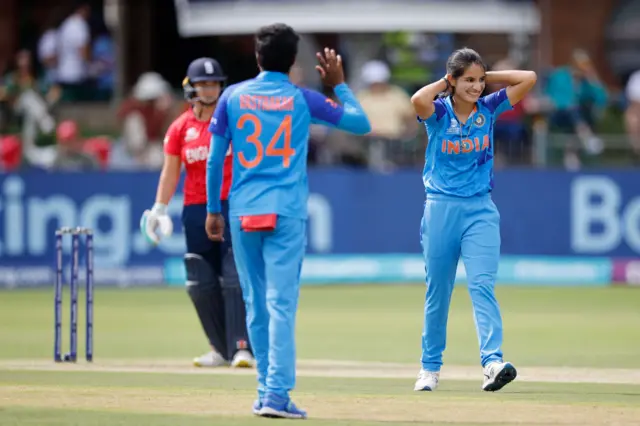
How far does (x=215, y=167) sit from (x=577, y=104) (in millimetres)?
13396

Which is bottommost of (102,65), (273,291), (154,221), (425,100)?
(273,291)

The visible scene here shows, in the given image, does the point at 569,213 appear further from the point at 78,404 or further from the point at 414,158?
the point at 78,404

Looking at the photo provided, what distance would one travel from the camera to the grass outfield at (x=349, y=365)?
8.95m

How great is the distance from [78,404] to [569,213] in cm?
1264

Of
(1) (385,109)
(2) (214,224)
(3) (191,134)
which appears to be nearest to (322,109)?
(2) (214,224)

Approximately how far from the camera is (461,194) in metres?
10.1

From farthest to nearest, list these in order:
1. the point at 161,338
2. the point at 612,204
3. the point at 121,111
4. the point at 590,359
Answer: the point at 121,111 → the point at 612,204 → the point at 161,338 → the point at 590,359

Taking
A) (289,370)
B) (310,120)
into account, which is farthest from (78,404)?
(310,120)

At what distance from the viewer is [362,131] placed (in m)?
8.76

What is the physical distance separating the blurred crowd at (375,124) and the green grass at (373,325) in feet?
6.10

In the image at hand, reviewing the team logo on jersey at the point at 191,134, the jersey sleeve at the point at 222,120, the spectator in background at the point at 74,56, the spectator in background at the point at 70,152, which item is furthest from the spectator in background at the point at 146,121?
the jersey sleeve at the point at 222,120

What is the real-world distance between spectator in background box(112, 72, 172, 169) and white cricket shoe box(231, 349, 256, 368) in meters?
9.75

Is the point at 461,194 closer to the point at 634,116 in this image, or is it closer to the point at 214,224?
the point at 214,224

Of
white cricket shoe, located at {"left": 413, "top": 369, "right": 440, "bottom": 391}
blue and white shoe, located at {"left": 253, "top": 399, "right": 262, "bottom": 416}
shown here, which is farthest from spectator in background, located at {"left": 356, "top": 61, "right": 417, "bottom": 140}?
blue and white shoe, located at {"left": 253, "top": 399, "right": 262, "bottom": 416}
